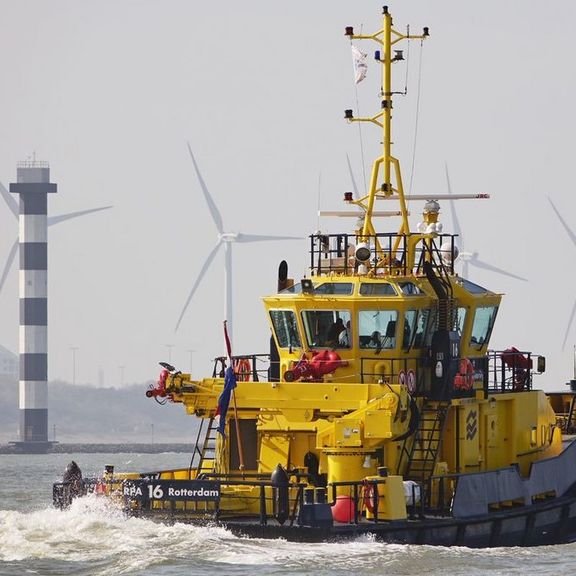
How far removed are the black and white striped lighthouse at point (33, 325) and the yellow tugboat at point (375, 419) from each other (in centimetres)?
8632

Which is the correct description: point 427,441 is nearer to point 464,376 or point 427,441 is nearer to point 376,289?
point 464,376

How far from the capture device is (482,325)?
109 ft

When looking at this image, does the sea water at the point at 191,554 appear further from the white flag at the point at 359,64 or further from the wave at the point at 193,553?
the white flag at the point at 359,64

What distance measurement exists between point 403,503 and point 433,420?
6.84 ft

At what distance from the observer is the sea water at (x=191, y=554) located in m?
28.3

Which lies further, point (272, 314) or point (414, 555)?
point (272, 314)

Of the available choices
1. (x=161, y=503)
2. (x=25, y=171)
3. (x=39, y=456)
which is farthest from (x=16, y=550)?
(x=25, y=171)

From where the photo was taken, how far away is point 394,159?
33188 mm

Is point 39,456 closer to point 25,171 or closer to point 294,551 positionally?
point 25,171

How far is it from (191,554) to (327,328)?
470 cm

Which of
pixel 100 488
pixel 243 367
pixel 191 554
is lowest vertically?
pixel 191 554

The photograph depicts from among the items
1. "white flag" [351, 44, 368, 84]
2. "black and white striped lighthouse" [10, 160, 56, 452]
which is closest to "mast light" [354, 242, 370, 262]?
"white flag" [351, 44, 368, 84]

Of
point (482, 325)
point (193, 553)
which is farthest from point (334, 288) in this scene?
point (193, 553)

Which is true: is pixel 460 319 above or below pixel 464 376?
above
